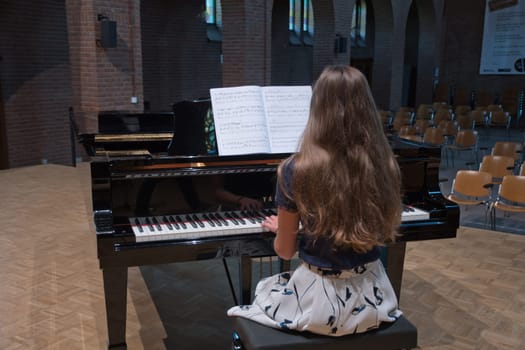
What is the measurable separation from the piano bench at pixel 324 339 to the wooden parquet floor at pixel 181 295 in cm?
125

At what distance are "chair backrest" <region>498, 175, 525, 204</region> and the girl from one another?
356 cm

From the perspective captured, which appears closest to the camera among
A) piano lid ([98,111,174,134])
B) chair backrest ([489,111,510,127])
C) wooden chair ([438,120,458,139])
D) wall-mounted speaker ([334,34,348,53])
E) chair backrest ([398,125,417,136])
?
piano lid ([98,111,174,134])

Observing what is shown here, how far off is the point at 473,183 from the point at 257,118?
334 cm

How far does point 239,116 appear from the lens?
2793mm

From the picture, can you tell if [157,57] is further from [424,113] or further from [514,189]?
[514,189]

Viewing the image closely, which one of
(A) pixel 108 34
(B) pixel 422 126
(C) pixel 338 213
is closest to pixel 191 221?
(C) pixel 338 213

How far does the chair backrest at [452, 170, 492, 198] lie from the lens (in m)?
5.28

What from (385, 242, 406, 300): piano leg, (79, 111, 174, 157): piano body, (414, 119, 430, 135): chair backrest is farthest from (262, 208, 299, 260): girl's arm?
(414, 119, 430, 135): chair backrest

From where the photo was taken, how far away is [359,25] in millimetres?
18922

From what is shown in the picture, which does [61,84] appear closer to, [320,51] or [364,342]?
[320,51]

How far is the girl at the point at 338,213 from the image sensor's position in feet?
5.90

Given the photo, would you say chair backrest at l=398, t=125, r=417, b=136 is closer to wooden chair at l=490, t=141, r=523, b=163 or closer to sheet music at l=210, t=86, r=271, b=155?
wooden chair at l=490, t=141, r=523, b=163

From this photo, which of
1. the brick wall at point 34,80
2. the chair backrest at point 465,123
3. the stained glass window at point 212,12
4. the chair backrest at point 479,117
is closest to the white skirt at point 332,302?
the brick wall at point 34,80

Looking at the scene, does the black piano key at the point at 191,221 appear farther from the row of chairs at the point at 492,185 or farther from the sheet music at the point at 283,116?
the row of chairs at the point at 492,185
